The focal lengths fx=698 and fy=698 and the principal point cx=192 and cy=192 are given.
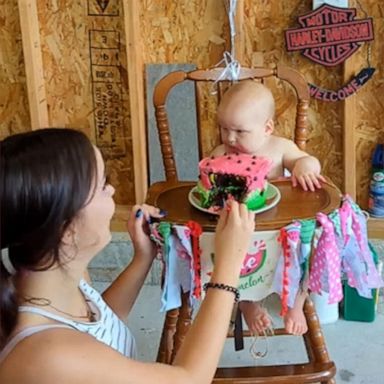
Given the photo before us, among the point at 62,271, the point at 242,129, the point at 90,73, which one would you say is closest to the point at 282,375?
the point at 242,129

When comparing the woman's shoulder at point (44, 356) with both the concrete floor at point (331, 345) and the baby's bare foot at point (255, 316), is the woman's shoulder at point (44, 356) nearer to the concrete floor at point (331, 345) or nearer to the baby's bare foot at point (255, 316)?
the baby's bare foot at point (255, 316)

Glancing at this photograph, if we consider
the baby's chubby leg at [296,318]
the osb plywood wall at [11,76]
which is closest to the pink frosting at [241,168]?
the baby's chubby leg at [296,318]

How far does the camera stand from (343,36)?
278cm

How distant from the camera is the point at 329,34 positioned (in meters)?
2.78

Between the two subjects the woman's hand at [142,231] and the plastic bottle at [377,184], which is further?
the plastic bottle at [377,184]

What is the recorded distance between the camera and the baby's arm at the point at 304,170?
6.39ft

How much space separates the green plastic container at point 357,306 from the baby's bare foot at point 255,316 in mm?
822

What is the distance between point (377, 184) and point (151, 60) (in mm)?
1087

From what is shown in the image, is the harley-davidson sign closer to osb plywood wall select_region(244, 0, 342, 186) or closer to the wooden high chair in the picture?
osb plywood wall select_region(244, 0, 342, 186)

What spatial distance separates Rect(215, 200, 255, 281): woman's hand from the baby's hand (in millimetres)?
566

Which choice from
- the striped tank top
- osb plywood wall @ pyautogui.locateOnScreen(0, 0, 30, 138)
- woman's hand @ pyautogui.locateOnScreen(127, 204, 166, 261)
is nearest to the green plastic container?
woman's hand @ pyautogui.locateOnScreen(127, 204, 166, 261)

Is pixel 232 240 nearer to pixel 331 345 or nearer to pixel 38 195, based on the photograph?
pixel 38 195

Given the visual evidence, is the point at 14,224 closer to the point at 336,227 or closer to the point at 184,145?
the point at 336,227

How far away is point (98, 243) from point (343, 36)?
181cm
